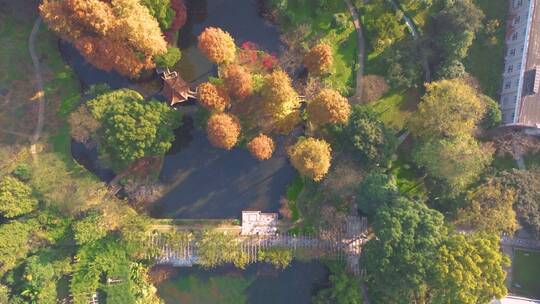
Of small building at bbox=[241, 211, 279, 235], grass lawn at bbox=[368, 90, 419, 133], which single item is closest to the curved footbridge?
small building at bbox=[241, 211, 279, 235]

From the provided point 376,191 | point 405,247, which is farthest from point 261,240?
point 405,247

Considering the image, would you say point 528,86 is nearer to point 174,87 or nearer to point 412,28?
point 412,28

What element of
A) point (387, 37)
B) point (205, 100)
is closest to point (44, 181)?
point (205, 100)

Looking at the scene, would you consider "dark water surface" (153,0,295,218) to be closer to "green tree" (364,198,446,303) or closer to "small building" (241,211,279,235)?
"small building" (241,211,279,235)

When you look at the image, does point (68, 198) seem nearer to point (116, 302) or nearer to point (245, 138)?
point (116, 302)

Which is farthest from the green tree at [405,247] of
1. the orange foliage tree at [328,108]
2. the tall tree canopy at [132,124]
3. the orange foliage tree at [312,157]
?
the tall tree canopy at [132,124]

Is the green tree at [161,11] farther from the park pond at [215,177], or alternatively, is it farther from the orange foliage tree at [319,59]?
the orange foliage tree at [319,59]
